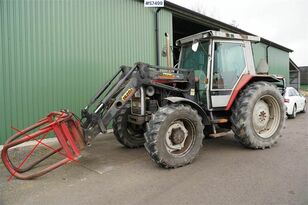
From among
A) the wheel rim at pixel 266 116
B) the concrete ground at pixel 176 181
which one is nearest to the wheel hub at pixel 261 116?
the wheel rim at pixel 266 116

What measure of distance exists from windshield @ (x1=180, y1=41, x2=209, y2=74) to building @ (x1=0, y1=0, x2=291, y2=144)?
6.20ft

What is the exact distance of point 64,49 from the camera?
6391 millimetres

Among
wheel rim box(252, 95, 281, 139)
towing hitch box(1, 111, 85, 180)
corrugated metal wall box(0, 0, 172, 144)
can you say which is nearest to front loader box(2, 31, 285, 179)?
wheel rim box(252, 95, 281, 139)

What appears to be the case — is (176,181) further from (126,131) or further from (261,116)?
(261,116)

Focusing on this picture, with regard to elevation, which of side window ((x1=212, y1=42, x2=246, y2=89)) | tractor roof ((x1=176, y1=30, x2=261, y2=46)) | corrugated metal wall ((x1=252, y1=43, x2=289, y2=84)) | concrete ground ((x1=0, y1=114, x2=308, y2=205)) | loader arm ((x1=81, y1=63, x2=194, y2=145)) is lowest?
concrete ground ((x1=0, y1=114, x2=308, y2=205))

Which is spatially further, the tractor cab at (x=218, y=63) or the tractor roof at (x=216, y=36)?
the tractor cab at (x=218, y=63)

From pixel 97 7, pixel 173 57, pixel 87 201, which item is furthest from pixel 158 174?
pixel 97 7

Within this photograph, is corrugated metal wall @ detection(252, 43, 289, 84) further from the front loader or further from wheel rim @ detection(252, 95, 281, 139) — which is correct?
the front loader

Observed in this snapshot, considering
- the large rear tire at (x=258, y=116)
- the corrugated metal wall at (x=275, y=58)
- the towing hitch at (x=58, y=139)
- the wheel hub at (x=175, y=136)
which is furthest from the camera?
the corrugated metal wall at (x=275, y=58)

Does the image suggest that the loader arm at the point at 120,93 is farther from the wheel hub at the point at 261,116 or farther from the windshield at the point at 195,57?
the wheel hub at the point at 261,116

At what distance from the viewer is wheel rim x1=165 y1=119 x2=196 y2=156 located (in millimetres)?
4082

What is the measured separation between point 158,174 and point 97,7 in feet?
18.1

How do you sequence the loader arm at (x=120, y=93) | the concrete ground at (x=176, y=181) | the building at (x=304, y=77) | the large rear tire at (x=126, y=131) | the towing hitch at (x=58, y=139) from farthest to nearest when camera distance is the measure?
the building at (x=304, y=77)
the large rear tire at (x=126, y=131)
the loader arm at (x=120, y=93)
the towing hitch at (x=58, y=139)
the concrete ground at (x=176, y=181)

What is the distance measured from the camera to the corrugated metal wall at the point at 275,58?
15.9 metres
